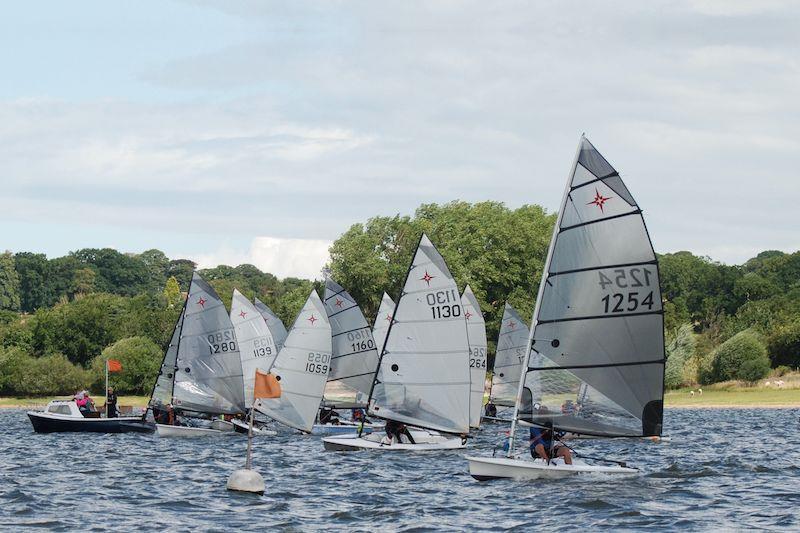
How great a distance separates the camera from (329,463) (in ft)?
127

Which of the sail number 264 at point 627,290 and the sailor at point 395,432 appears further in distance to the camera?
the sailor at point 395,432

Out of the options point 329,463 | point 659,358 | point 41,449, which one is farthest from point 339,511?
point 41,449

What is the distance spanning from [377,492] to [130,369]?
69.7 m

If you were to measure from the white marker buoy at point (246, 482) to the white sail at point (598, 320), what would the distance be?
7.13 m

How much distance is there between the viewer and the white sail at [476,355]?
49453mm

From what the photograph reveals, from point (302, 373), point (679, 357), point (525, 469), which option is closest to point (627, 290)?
point (525, 469)

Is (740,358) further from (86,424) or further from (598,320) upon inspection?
(598,320)

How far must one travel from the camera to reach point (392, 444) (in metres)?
41.6

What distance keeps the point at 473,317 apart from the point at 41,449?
20240 millimetres

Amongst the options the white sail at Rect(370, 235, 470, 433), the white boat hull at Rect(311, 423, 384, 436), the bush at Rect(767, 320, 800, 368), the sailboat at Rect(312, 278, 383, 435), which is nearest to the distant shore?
the bush at Rect(767, 320, 800, 368)

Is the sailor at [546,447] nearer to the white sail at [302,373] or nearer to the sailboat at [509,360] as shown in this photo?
Result: the white sail at [302,373]

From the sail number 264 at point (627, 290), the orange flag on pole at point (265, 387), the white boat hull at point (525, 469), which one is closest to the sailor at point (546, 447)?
the white boat hull at point (525, 469)

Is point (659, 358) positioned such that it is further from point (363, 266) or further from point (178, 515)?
point (363, 266)

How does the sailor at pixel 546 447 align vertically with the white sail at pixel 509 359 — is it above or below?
below
